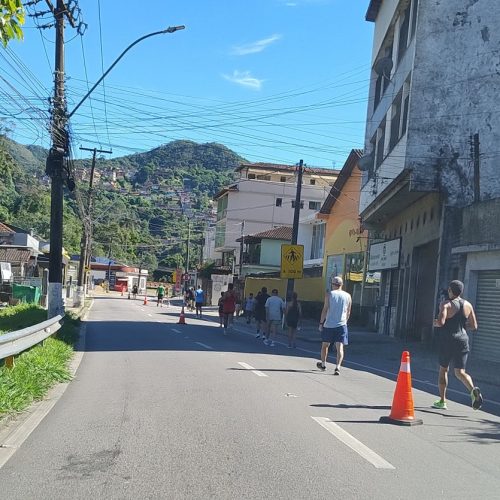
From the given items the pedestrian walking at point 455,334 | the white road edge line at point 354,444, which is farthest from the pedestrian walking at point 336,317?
the white road edge line at point 354,444

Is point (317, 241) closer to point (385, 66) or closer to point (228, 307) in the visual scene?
point (385, 66)

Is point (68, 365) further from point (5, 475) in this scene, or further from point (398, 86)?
point (398, 86)

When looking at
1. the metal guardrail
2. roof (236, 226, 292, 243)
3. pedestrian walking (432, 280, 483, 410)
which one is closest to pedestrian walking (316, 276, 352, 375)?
pedestrian walking (432, 280, 483, 410)

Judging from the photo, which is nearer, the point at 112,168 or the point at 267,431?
the point at 267,431

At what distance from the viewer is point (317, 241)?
5125 cm

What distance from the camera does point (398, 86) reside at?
2469 cm

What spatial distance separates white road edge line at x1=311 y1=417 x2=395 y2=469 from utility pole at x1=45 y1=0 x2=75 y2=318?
452 inches

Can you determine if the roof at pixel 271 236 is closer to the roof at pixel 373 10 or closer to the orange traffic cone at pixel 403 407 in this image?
the roof at pixel 373 10

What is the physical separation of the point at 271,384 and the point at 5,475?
19.8ft

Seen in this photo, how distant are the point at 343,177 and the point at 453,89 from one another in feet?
58.0

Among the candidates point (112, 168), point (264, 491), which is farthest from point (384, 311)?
point (112, 168)

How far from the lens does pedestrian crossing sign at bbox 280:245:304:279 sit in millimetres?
31766

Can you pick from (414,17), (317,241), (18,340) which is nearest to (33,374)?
(18,340)

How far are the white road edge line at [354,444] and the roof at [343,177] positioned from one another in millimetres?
28142
